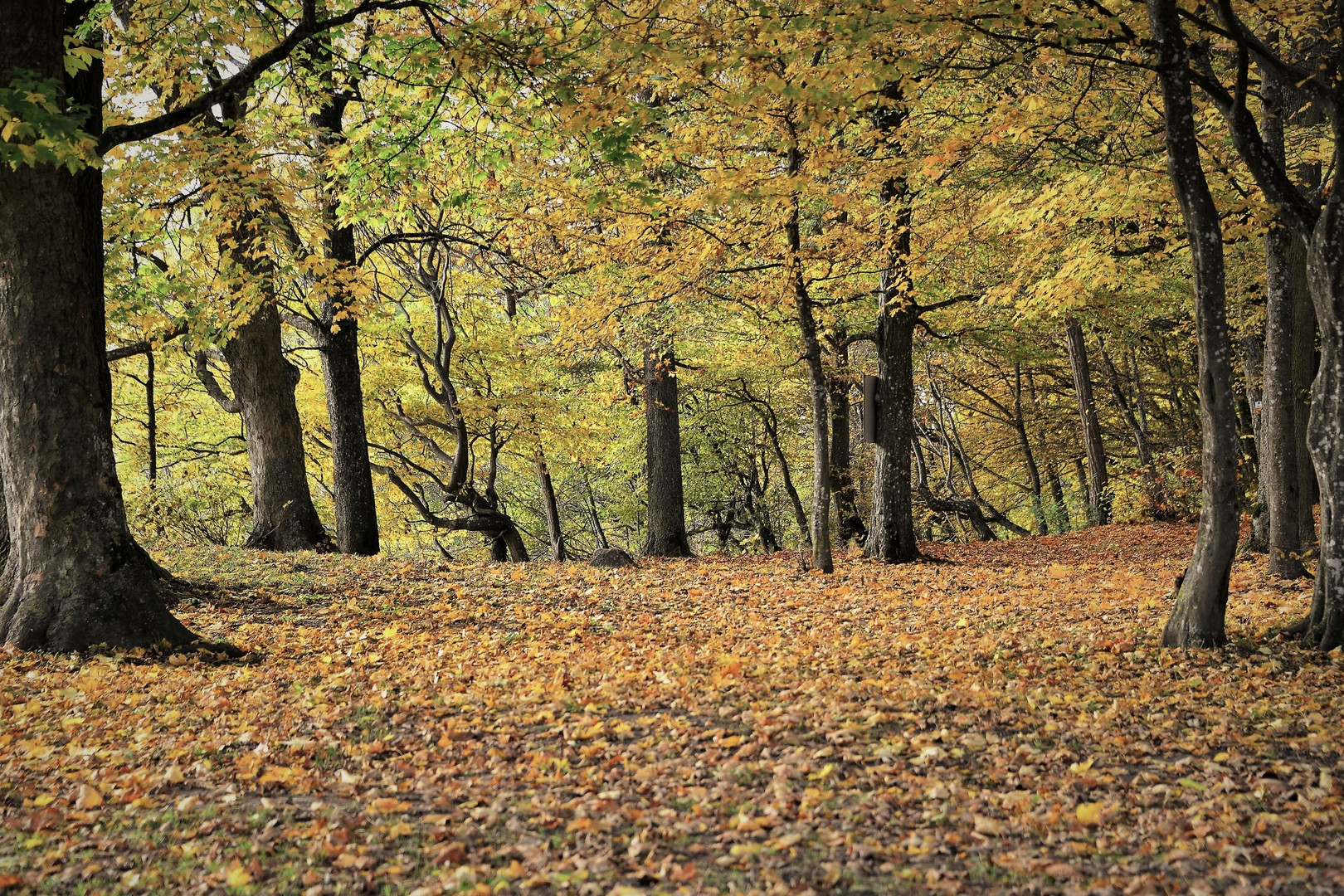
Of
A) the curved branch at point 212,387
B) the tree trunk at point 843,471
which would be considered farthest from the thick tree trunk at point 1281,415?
the curved branch at point 212,387

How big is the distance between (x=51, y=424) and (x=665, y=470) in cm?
1162

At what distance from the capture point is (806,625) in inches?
349

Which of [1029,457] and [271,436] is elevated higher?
[271,436]

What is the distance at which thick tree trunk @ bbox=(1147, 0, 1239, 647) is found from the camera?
20.5ft

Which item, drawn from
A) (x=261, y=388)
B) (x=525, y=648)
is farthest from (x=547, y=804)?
(x=261, y=388)

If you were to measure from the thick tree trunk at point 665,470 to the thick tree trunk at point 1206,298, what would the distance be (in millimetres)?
11462

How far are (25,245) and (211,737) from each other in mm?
4106

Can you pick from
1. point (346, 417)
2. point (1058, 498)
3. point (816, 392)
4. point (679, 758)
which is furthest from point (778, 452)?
point (679, 758)

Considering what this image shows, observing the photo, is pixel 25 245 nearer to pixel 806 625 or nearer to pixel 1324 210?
pixel 806 625

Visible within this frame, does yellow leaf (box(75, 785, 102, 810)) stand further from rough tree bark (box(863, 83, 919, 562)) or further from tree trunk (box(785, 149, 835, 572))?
rough tree bark (box(863, 83, 919, 562))

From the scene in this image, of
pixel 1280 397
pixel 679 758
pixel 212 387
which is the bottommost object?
pixel 679 758

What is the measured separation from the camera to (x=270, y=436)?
13.6 meters

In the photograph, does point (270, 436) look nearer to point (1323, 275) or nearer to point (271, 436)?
point (271, 436)

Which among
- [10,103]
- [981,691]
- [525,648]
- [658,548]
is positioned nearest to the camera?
[10,103]
